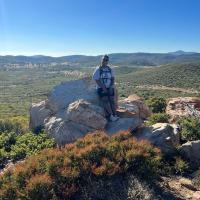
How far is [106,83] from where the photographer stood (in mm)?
12945

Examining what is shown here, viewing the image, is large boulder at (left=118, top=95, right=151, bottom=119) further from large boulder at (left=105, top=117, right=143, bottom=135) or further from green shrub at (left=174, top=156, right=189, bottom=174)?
green shrub at (left=174, top=156, right=189, bottom=174)

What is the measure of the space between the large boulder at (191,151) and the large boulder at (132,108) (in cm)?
331

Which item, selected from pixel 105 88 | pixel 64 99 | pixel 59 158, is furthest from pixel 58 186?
pixel 64 99

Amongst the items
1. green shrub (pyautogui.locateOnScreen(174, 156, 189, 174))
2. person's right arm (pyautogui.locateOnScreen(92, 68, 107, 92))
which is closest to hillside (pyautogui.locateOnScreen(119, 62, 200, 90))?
person's right arm (pyautogui.locateOnScreen(92, 68, 107, 92))

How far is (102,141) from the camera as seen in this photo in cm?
948

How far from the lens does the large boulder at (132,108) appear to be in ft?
45.5

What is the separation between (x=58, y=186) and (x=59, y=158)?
0.93 m

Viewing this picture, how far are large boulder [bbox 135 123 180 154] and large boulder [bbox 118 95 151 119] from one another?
90.5 inches

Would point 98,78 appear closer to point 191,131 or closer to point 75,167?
point 191,131

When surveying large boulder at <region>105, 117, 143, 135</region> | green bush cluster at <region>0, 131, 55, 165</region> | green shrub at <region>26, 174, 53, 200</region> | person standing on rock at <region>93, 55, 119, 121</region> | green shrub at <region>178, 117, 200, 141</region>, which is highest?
person standing on rock at <region>93, 55, 119, 121</region>

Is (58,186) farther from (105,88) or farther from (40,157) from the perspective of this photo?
(105,88)

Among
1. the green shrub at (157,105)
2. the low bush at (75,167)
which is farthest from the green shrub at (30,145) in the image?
the green shrub at (157,105)

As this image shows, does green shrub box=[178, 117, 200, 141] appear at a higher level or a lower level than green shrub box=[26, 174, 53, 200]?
higher

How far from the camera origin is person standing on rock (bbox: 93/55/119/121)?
12.8 metres
